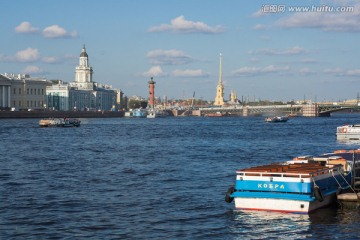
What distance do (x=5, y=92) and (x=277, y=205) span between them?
113 m

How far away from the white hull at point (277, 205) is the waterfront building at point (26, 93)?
4514 inches

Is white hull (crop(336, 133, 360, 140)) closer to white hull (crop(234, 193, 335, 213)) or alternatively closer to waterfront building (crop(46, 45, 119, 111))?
white hull (crop(234, 193, 335, 213))

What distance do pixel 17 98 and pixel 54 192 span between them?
112 metres

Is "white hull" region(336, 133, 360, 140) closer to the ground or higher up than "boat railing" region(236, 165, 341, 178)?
closer to the ground

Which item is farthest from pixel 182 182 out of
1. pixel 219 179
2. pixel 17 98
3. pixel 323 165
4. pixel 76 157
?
pixel 17 98

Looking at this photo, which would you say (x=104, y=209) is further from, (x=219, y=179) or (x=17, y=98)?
(x=17, y=98)

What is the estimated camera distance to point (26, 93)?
419ft

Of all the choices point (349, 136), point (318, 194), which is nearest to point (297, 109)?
point (349, 136)

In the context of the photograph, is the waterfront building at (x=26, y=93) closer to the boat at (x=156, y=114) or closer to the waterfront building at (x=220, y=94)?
the boat at (x=156, y=114)

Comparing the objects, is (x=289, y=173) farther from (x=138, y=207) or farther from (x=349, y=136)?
(x=349, y=136)

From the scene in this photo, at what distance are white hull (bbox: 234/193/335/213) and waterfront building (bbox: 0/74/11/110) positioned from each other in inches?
4370

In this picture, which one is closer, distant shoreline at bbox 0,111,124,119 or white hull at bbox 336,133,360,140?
white hull at bbox 336,133,360,140

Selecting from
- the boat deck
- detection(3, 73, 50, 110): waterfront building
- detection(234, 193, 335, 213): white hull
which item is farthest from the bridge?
detection(234, 193, 335, 213): white hull

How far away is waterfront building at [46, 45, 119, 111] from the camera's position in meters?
Result: 142
